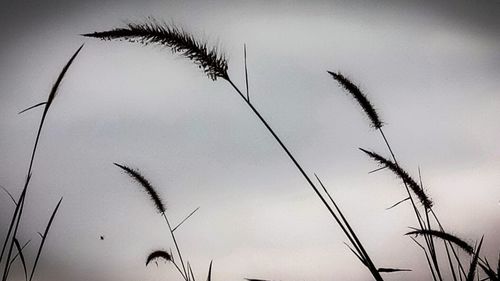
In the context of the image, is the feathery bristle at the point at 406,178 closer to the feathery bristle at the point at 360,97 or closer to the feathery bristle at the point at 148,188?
the feathery bristle at the point at 360,97

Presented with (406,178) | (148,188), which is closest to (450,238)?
(406,178)

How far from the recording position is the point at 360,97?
11.0 feet

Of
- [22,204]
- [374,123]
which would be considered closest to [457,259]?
[374,123]

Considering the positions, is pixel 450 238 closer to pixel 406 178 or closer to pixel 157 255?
pixel 406 178

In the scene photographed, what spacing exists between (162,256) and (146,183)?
40.0 inches

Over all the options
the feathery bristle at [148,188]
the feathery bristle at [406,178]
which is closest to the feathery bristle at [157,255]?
the feathery bristle at [148,188]

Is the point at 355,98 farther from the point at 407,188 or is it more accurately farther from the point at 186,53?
the point at 186,53

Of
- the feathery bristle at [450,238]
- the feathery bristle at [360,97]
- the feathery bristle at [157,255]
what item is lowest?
the feathery bristle at [450,238]

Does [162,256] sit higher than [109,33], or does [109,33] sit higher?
[109,33]

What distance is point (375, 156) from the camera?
9.95ft

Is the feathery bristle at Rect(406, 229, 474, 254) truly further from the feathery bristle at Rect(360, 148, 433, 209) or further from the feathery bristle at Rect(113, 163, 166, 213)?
the feathery bristle at Rect(113, 163, 166, 213)

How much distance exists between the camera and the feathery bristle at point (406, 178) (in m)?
3.03

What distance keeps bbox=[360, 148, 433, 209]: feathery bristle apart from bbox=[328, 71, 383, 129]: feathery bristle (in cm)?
48

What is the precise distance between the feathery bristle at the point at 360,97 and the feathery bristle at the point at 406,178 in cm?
48
